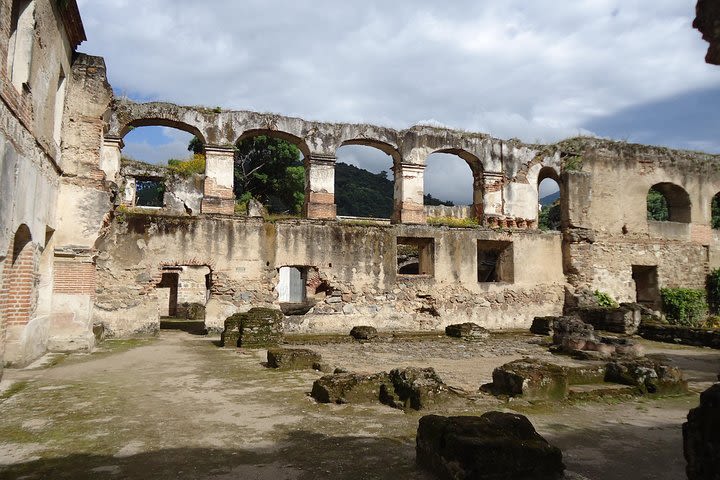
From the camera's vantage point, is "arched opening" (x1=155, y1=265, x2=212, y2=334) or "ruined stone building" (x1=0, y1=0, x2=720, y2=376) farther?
"arched opening" (x1=155, y1=265, x2=212, y2=334)

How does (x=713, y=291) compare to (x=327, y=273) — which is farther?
(x=713, y=291)

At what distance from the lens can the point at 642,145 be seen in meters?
17.1

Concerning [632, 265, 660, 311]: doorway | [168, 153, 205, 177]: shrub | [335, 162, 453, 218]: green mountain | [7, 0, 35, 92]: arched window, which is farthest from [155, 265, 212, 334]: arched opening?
[335, 162, 453, 218]: green mountain

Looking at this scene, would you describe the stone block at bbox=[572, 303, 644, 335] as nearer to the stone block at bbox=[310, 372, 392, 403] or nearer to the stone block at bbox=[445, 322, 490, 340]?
the stone block at bbox=[445, 322, 490, 340]

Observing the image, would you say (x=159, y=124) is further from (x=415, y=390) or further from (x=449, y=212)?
(x=449, y=212)

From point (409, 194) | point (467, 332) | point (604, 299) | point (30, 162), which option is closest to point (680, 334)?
point (604, 299)

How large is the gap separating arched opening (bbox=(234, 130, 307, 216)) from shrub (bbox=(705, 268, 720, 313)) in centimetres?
1974

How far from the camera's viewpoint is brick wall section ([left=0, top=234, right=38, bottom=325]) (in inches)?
275

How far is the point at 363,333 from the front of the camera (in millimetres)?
12148

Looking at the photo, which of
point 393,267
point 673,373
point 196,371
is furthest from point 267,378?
point 393,267

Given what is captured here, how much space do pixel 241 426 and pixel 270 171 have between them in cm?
2604

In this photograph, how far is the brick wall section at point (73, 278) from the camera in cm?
921

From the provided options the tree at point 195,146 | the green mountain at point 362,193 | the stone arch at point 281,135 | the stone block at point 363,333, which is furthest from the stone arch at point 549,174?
the green mountain at point 362,193

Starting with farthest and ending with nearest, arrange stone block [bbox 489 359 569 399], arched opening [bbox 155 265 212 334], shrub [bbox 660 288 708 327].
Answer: arched opening [bbox 155 265 212 334] < shrub [bbox 660 288 708 327] < stone block [bbox 489 359 569 399]
